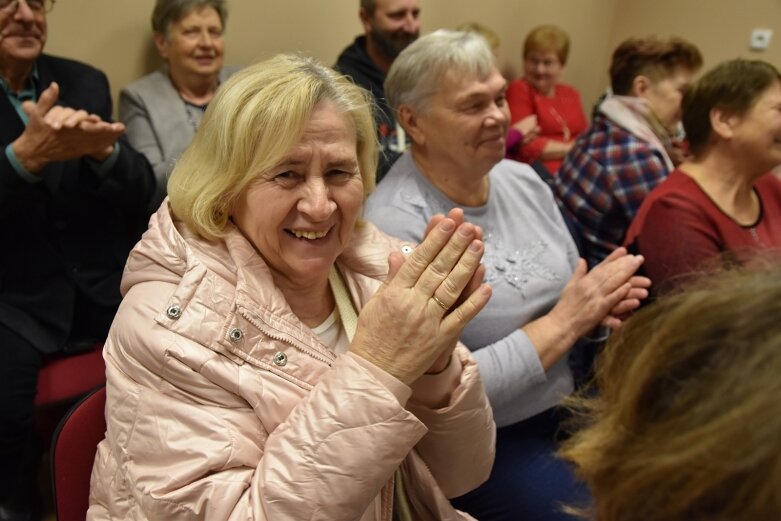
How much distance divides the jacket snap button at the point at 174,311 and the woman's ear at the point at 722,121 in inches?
66.9

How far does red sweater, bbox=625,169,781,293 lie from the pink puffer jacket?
956 millimetres

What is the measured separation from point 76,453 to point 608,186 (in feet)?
6.17

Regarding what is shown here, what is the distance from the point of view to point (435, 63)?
5.59 feet

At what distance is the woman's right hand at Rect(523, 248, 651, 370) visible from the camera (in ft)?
5.06

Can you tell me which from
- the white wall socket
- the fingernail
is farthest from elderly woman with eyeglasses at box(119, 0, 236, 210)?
the white wall socket

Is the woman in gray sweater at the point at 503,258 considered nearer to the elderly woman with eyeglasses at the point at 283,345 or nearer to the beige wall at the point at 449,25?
the elderly woman with eyeglasses at the point at 283,345

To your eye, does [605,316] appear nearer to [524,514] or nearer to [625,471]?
[524,514]

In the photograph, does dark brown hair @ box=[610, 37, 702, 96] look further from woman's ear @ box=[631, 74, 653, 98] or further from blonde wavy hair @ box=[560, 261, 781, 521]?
blonde wavy hair @ box=[560, 261, 781, 521]

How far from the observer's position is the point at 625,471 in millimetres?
600

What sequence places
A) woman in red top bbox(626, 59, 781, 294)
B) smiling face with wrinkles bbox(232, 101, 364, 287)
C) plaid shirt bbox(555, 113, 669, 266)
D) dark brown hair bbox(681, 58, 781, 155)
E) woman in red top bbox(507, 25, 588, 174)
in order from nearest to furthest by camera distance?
smiling face with wrinkles bbox(232, 101, 364, 287)
woman in red top bbox(626, 59, 781, 294)
dark brown hair bbox(681, 58, 781, 155)
plaid shirt bbox(555, 113, 669, 266)
woman in red top bbox(507, 25, 588, 174)

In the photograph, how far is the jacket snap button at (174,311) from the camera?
3.17 ft

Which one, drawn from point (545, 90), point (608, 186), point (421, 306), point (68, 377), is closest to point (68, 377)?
point (68, 377)

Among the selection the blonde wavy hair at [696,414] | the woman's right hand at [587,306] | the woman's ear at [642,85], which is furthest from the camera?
the woman's ear at [642,85]

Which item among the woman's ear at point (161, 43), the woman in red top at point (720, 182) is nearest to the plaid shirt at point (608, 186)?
the woman in red top at point (720, 182)
